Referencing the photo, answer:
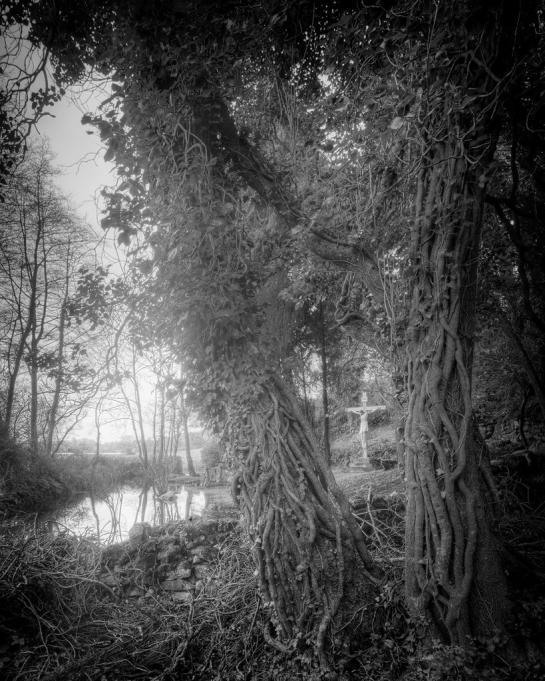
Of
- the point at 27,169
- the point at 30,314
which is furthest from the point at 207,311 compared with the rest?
the point at 27,169

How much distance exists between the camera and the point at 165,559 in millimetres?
3885

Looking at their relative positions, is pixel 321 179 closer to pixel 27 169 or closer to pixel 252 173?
pixel 252 173

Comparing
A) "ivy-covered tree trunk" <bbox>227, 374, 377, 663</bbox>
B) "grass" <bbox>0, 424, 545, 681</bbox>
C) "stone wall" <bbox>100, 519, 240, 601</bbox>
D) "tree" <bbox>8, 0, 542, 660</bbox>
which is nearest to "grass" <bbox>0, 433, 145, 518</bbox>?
"stone wall" <bbox>100, 519, 240, 601</bbox>

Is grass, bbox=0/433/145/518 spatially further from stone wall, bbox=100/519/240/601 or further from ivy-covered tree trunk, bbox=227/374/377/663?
ivy-covered tree trunk, bbox=227/374/377/663

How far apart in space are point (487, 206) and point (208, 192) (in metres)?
3.15

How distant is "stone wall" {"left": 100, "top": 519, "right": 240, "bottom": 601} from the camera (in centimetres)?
361

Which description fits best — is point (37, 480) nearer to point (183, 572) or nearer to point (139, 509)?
point (139, 509)

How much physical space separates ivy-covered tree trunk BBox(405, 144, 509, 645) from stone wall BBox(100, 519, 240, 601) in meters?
2.35

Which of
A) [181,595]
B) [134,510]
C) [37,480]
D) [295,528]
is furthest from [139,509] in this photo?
[295,528]

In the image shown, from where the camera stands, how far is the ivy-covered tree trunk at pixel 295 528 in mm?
2482

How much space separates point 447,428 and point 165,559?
3.48 metres

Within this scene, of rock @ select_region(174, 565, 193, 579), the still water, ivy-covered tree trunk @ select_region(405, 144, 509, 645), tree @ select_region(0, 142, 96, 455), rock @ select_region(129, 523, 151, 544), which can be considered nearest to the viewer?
ivy-covered tree trunk @ select_region(405, 144, 509, 645)

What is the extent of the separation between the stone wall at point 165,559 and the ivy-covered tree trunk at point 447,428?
235 cm

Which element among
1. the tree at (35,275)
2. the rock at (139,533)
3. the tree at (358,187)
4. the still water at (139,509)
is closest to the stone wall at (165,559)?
the rock at (139,533)
